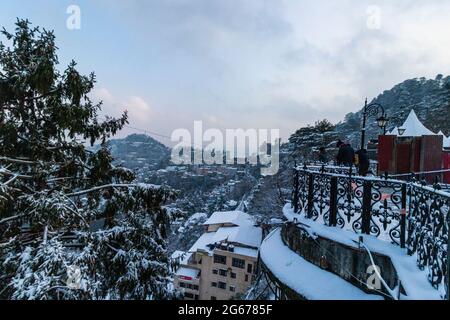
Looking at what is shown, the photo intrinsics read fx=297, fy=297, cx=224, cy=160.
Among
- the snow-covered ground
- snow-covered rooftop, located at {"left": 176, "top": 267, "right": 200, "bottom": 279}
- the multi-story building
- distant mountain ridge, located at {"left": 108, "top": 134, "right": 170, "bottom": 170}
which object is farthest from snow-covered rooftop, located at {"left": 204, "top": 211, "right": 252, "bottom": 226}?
the snow-covered ground

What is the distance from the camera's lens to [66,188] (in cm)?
636

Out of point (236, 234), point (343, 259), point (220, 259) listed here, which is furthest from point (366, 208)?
point (236, 234)

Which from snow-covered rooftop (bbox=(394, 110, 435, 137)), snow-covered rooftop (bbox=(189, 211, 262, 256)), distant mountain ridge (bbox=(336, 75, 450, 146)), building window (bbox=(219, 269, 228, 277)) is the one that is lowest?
building window (bbox=(219, 269, 228, 277))

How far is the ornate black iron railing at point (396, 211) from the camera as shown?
315cm

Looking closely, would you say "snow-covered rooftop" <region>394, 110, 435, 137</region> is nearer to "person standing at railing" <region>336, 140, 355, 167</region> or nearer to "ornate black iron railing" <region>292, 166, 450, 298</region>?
"person standing at railing" <region>336, 140, 355, 167</region>

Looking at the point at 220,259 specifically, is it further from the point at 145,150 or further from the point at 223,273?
the point at 145,150

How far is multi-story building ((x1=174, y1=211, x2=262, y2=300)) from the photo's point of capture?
2422 cm

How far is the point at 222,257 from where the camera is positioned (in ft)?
81.8

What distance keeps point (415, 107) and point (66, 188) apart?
1818 inches

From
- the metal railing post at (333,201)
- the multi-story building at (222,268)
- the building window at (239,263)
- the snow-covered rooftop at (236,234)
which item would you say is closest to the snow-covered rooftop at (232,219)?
the snow-covered rooftop at (236,234)

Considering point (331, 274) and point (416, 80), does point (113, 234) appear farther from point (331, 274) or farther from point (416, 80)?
point (416, 80)

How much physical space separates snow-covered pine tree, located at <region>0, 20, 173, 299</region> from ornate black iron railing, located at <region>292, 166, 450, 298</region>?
10.7 ft
